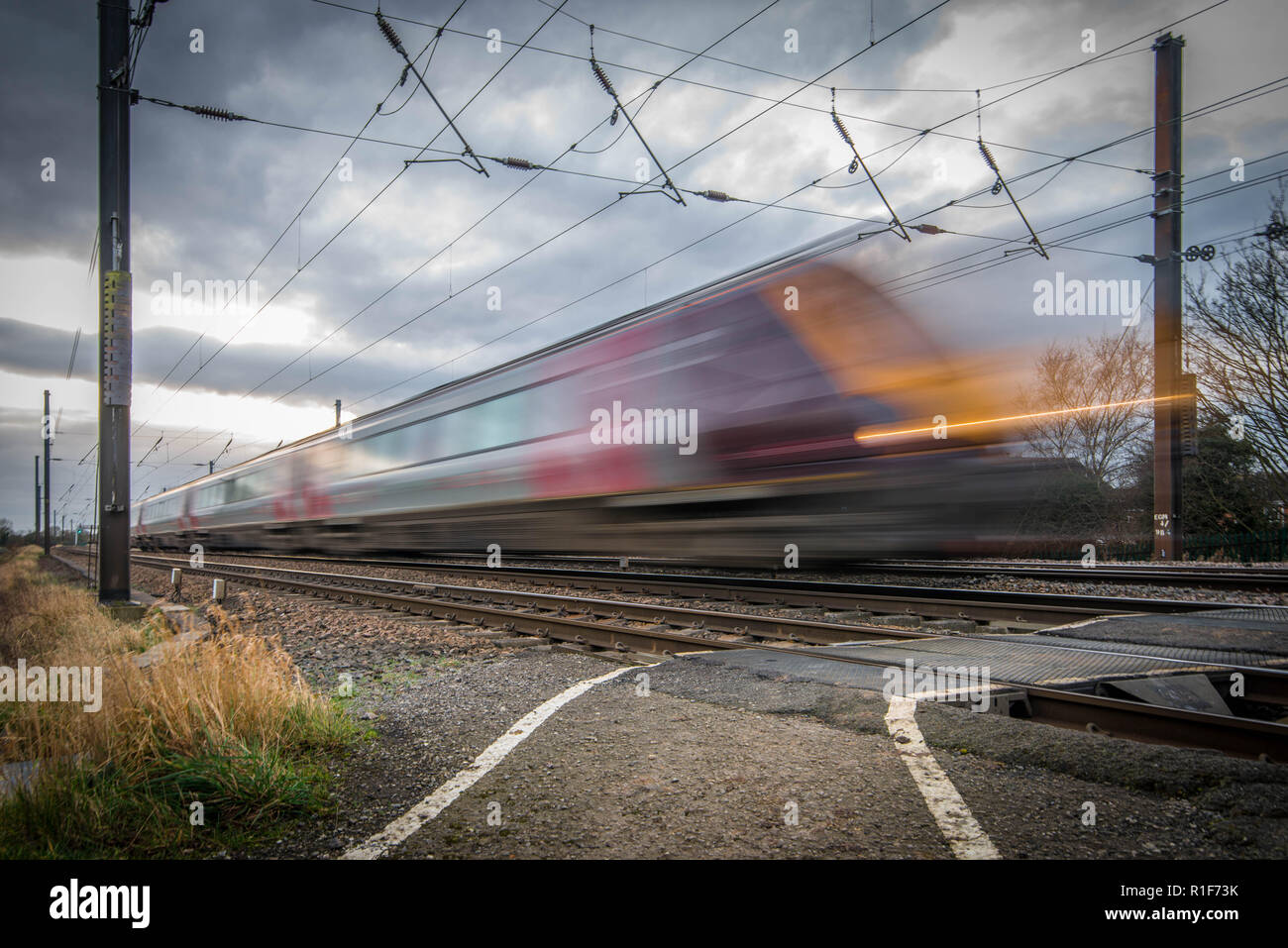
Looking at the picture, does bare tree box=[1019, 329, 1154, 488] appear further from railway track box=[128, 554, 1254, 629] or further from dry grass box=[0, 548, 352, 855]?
dry grass box=[0, 548, 352, 855]

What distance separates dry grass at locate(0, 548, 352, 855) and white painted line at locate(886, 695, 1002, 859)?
256cm

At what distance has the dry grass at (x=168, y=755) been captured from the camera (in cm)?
275

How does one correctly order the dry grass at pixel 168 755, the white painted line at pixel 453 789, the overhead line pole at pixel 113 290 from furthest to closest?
the overhead line pole at pixel 113 290
the dry grass at pixel 168 755
the white painted line at pixel 453 789

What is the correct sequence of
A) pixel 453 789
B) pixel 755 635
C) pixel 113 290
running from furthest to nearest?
pixel 113 290, pixel 755 635, pixel 453 789

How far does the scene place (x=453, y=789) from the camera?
10.3 ft

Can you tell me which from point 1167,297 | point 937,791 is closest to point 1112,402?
point 1167,297

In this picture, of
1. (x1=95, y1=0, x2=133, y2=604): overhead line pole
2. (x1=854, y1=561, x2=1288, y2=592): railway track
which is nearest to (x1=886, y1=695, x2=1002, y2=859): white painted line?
(x1=854, y1=561, x2=1288, y2=592): railway track

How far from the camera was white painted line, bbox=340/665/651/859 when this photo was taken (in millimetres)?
2615

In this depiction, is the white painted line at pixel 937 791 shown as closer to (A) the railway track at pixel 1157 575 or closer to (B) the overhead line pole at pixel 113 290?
(A) the railway track at pixel 1157 575

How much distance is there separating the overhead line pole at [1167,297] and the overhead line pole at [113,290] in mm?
17740

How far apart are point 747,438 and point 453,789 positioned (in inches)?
209

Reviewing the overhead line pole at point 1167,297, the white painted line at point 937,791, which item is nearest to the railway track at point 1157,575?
the overhead line pole at point 1167,297

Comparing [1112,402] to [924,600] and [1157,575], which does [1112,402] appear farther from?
[924,600]
